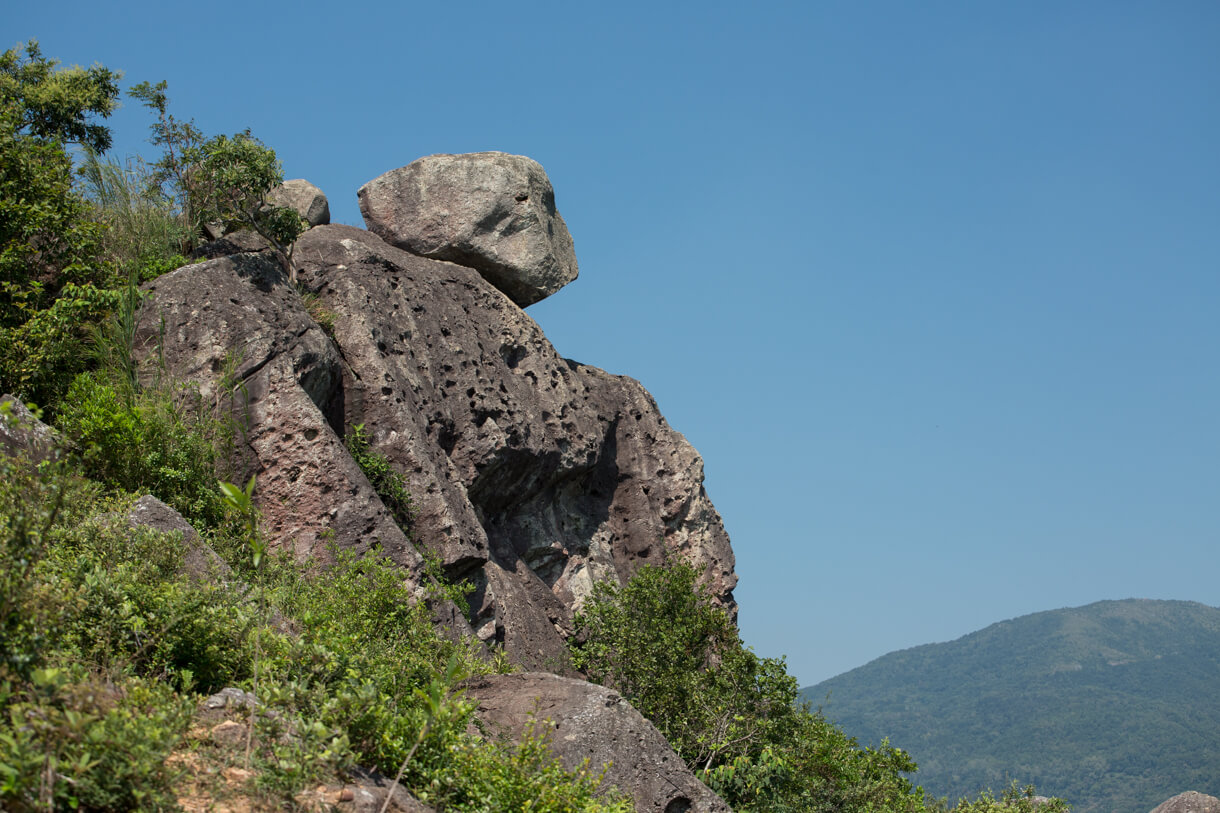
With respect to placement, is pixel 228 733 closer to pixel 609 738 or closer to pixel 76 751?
pixel 76 751

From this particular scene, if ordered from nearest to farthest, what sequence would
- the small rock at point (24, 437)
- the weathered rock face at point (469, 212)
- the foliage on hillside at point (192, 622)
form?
the foliage on hillside at point (192, 622)
the small rock at point (24, 437)
the weathered rock face at point (469, 212)

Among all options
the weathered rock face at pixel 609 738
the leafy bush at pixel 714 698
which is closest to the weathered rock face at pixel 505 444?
the leafy bush at pixel 714 698

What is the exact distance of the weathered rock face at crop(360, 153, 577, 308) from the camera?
886 inches

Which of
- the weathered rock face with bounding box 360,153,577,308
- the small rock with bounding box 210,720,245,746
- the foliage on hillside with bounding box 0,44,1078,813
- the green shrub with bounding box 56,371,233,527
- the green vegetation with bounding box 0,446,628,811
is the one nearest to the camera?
the green vegetation with bounding box 0,446,628,811

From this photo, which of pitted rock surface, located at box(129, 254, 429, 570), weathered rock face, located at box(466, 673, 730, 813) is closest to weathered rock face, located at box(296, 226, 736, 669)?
pitted rock surface, located at box(129, 254, 429, 570)

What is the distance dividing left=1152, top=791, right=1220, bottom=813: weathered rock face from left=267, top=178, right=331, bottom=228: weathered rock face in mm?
20371

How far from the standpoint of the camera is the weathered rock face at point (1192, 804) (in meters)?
21.1

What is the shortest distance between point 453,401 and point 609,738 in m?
9.16

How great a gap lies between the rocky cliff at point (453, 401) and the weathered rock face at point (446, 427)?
3 centimetres

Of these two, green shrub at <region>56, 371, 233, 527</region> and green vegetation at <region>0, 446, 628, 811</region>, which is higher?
green shrub at <region>56, 371, 233, 527</region>

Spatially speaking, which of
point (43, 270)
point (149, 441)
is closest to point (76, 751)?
point (149, 441)

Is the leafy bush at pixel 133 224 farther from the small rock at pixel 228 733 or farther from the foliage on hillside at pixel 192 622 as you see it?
the small rock at pixel 228 733

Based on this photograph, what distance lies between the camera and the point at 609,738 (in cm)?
1149

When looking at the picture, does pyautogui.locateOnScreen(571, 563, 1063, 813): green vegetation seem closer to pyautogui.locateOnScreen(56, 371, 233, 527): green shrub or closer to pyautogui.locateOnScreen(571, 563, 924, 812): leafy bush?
pyautogui.locateOnScreen(571, 563, 924, 812): leafy bush
